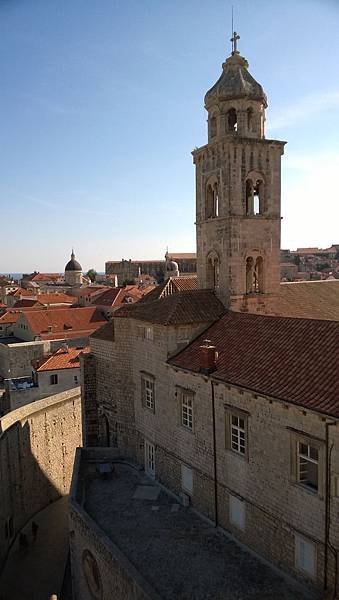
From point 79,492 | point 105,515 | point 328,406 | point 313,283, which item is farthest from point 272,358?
point 313,283

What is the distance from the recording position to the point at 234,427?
15.6m

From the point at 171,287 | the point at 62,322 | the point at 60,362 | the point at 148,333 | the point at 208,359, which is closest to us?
the point at 208,359

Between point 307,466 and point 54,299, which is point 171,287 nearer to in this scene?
point 307,466

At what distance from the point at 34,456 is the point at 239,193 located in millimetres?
19047

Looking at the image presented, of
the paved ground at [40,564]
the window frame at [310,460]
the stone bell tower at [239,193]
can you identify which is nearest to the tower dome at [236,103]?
the stone bell tower at [239,193]

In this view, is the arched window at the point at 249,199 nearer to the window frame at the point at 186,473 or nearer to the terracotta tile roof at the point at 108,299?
the window frame at the point at 186,473

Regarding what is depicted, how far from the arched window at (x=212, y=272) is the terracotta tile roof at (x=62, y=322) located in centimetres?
2959

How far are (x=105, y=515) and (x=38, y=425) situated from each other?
424 inches

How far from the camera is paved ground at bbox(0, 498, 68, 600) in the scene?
20500mm

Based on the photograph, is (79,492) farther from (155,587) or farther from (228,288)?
(228,288)

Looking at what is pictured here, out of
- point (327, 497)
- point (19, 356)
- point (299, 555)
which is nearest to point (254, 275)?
point (327, 497)

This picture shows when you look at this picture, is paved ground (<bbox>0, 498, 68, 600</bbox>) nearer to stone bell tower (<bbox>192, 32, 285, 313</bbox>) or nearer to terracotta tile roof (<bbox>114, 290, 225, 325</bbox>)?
terracotta tile roof (<bbox>114, 290, 225, 325</bbox>)

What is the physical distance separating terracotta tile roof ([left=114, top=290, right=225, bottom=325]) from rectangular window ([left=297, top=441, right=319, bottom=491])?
25.6 feet

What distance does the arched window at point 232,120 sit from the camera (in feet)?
77.5
